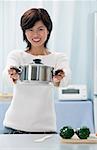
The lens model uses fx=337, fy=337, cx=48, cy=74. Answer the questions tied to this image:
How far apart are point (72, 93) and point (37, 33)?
4.07 feet

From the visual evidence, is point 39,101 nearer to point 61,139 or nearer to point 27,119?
point 27,119

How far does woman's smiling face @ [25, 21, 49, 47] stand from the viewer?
1731 mm

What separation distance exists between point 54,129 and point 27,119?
0.15m

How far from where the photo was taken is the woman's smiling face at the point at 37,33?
1.73 meters

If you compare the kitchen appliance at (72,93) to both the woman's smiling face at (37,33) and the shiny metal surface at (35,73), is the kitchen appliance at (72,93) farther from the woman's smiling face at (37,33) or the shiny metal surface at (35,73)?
the shiny metal surface at (35,73)

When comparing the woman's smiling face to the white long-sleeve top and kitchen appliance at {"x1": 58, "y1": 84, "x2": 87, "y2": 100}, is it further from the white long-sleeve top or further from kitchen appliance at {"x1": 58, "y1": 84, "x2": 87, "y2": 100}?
kitchen appliance at {"x1": 58, "y1": 84, "x2": 87, "y2": 100}

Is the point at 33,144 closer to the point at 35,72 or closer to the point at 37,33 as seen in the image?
the point at 35,72

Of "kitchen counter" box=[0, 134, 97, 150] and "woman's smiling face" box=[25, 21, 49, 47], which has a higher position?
"woman's smiling face" box=[25, 21, 49, 47]

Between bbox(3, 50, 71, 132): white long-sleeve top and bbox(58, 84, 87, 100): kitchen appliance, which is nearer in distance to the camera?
bbox(3, 50, 71, 132): white long-sleeve top

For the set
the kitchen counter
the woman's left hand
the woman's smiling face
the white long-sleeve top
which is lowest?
the kitchen counter

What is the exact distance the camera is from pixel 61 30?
3.07 metres

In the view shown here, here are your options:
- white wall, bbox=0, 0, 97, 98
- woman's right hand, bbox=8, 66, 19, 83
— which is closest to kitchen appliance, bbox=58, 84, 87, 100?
white wall, bbox=0, 0, 97, 98

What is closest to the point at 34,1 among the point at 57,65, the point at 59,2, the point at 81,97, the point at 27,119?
the point at 59,2

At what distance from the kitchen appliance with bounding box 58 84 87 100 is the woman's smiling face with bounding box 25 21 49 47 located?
1.17 metres
